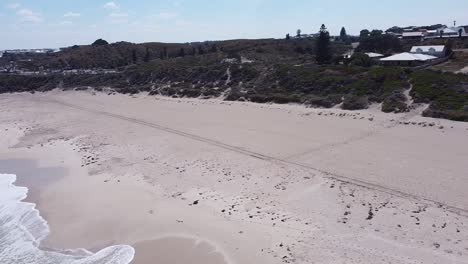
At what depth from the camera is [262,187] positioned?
15.3m

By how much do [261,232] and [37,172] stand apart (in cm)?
1345

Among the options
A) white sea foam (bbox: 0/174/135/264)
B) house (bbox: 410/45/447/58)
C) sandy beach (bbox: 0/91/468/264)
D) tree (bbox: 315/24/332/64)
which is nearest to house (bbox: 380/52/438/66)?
tree (bbox: 315/24/332/64)

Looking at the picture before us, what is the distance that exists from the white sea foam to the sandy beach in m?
0.34

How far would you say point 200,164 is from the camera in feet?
61.5

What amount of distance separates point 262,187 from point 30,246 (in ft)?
26.5

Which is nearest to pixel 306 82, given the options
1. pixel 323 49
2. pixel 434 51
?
pixel 323 49

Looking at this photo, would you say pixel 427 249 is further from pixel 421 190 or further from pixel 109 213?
pixel 109 213

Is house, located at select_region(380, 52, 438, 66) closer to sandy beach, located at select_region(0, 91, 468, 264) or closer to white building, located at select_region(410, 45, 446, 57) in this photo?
white building, located at select_region(410, 45, 446, 57)

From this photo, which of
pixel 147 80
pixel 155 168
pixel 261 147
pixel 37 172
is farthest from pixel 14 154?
pixel 147 80

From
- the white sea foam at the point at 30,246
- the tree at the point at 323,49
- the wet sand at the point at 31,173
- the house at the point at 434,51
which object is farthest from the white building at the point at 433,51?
the white sea foam at the point at 30,246

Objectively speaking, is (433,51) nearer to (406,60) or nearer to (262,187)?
(406,60)

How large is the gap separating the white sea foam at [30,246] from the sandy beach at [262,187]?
1.11 feet

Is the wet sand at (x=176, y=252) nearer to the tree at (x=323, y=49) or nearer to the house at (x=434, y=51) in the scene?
the tree at (x=323, y=49)

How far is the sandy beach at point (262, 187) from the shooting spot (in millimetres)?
11102
